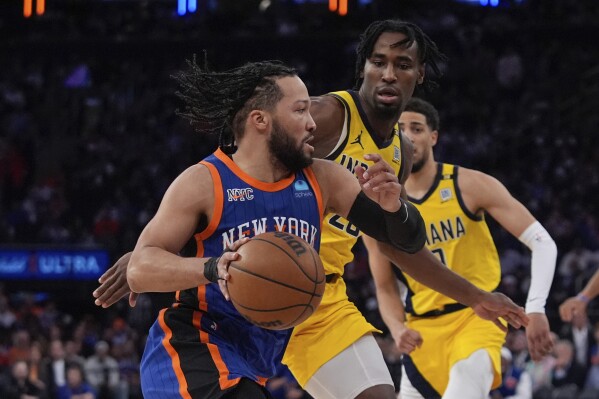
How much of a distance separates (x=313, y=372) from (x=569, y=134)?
1508cm

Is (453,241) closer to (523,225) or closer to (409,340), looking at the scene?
(523,225)

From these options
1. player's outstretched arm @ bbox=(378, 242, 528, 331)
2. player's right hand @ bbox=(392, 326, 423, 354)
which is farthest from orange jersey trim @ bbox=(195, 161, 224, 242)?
player's right hand @ bbox=(392, 326, 423, 354)

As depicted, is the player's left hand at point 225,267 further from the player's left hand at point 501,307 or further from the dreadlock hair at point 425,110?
the dreadlock hair at point 425,110

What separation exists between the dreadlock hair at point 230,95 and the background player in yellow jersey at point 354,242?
0.64m

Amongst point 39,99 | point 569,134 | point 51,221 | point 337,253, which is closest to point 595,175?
point 569,134

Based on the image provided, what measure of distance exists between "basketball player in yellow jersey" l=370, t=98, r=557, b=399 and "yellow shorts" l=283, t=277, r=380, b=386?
3.53ft

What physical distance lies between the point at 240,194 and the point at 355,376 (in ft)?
3.48

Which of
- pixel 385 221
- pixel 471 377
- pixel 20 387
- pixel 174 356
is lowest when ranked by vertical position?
pixel 20 387

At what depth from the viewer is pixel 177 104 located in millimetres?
20781

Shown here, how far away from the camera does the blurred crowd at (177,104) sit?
1689 centimetres

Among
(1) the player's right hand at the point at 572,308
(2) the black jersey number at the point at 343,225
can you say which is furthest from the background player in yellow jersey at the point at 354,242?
(1) the player's right hand at the point at 572,308

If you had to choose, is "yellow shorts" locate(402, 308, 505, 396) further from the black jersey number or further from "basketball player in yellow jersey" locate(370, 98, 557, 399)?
the black jersey number

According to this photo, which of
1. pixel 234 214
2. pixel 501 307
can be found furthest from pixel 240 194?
pixel 501 307

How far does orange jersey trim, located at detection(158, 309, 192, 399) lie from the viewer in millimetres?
3342
